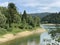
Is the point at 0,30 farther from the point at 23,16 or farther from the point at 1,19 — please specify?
the point at 23,16

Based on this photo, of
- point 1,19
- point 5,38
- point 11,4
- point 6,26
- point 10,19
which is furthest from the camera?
point 11,4

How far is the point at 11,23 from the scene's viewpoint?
282 feet

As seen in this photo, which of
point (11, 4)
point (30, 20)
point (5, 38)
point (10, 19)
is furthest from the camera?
point (30, 20)

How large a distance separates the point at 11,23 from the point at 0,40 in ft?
93.3

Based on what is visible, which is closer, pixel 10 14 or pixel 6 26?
pixel 6 26

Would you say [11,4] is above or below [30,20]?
above

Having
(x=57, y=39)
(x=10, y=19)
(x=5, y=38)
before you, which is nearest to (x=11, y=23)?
(x=10, y=19)

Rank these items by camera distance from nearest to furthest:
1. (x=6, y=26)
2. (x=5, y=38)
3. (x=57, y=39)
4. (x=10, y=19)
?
(x=57, y=39) < (x=5, y=38) < (x=6, y=26) < (x=10, y=19)

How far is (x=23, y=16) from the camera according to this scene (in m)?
112

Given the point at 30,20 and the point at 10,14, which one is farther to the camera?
the point at 30,20

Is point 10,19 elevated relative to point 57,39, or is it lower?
lower

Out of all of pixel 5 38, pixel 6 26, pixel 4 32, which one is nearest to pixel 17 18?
pixel 6 26

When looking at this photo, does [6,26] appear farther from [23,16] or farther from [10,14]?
[23,16]

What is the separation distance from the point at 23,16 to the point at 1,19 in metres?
44.6
